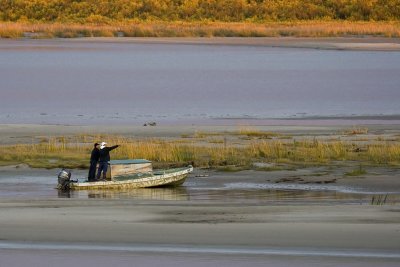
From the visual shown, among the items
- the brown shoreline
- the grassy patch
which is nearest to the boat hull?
the grassy patch

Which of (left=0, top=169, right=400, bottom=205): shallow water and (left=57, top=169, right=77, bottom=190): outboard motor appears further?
(left=57, top=169, right=77, bottom=190): outboard motor

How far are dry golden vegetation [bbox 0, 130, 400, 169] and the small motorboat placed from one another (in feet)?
8.28

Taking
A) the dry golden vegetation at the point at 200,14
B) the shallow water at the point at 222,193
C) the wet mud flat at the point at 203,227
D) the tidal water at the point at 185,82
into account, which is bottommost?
the dry golden vegetation at the point at 200,14

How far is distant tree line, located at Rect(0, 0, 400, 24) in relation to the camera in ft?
370

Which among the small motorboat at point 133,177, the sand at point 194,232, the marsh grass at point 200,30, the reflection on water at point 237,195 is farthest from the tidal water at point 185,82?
the sand at point 194,232

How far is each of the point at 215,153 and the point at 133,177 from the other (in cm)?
431

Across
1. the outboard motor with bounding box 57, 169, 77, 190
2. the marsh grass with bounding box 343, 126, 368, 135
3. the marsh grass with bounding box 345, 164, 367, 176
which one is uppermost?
the outboard motor with bounding box 57, 169, 77, 190

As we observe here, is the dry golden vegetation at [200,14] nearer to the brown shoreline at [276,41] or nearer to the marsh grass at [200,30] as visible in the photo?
the marsh grass at [200,30]

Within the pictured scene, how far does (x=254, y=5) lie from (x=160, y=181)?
9813 centimetres

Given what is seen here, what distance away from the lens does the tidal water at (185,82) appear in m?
39.5

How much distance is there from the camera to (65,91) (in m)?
49.4

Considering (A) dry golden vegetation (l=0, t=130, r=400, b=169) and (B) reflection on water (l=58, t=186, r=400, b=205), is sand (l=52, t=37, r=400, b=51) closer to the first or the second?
(A) dry golden vegetation (l=0, t=130, r=400, b=169)

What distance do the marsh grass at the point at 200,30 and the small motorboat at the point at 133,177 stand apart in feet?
227

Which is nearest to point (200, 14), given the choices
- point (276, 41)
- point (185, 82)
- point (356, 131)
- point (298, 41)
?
point (276, 41)
